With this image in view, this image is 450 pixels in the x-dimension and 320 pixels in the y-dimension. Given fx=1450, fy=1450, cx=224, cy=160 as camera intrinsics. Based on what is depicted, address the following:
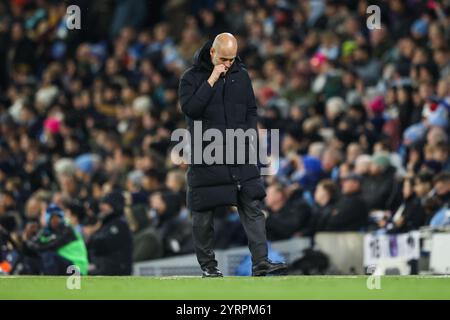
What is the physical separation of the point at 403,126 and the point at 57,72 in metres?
7.34

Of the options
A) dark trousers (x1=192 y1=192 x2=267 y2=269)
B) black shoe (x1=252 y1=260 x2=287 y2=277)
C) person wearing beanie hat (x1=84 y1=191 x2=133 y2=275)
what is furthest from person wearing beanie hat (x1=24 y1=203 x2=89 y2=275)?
black shoe (x1=252 y1=260 x2=287 y2=277)

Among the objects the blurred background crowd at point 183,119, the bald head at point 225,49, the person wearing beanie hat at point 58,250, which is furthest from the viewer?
the blurred background crowd at point 183,119

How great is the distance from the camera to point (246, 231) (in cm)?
1076

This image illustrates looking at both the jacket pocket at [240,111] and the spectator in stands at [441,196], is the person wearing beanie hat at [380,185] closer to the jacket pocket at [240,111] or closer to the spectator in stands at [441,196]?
the spectator in stands at [441,196]

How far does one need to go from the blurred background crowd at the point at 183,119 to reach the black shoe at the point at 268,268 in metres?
3.29

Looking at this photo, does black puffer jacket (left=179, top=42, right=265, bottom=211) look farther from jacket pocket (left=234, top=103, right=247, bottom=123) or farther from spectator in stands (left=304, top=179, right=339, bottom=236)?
spectator in stands (left=304, top=179, right=339, bottom=236)

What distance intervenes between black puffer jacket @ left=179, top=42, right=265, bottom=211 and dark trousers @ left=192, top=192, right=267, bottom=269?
0.08 m

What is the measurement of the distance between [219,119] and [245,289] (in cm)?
137

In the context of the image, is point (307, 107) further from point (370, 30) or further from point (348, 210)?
point (348, 210)

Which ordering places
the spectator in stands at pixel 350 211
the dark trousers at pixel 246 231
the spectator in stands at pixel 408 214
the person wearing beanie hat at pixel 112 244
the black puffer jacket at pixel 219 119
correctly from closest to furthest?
the black puffer jacket at pixel 219 119 → the dark trousers at pixel 246 231 → the person wearing beanie hat at pixel 112 244 → the spectator in stands at pixel 408 214 → the spectator in stands at pixel 350 211

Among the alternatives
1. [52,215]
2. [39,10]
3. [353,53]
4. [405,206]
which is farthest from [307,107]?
[39,10]

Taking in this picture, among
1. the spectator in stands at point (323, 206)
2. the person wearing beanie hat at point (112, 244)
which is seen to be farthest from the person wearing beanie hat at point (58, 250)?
the spectator in stands at point (323, 206)

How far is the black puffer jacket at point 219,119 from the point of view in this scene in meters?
10.6

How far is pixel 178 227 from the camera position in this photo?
16.0 metres
